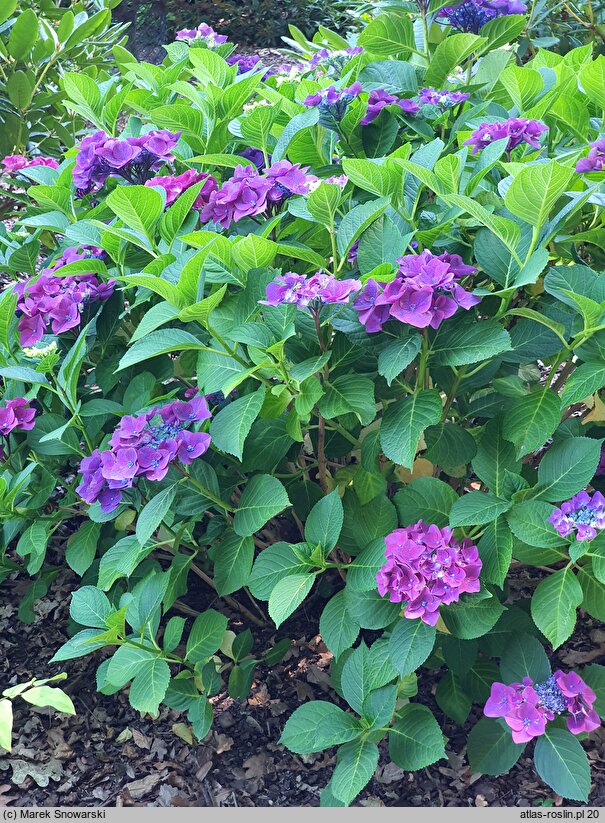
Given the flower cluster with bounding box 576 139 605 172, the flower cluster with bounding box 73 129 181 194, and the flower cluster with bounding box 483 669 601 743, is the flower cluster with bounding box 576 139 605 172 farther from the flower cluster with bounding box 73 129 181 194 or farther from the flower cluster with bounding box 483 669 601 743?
the flower cluster with bounding box 483 669 601 743

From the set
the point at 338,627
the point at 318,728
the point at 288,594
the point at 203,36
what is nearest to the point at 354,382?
the point at 288,594

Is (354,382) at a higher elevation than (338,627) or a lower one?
higher

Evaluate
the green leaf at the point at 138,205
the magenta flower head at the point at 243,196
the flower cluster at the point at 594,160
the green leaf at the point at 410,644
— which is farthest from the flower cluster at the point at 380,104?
the green leaf at the point at 410,644

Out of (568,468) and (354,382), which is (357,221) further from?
(568,468)

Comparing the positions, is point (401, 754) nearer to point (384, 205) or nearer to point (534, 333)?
point (534, 333)

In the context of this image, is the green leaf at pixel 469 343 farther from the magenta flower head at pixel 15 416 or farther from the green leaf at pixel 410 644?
the magenta flower head at pixel 15 416

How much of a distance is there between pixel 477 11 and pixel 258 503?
A: 1372mm

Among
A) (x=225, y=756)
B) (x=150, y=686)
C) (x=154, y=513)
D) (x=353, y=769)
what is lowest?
(x=225, y=756)

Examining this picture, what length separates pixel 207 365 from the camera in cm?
157

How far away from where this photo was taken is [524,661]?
1.79 meters

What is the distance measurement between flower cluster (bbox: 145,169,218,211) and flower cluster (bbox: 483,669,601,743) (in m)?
1.29

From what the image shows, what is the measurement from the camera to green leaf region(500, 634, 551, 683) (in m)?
1.76

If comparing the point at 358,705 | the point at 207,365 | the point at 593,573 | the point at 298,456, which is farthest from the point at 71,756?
the point at 593,573

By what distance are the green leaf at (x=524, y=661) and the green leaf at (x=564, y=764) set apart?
12cm
